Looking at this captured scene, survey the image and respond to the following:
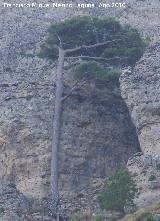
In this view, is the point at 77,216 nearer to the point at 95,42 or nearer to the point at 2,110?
the point at 2,110

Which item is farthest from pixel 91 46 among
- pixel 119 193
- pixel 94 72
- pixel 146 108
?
pixel 119 193

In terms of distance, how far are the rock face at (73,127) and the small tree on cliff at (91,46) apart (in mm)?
624

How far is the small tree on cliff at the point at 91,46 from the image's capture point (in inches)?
1665

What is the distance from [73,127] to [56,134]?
3.88ft

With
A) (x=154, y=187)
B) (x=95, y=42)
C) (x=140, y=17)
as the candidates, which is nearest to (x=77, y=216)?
(x=154, y=187)

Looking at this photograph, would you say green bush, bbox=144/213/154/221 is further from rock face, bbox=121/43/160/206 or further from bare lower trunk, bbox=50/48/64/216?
bare lower trunk, bbox=50/48/64/216

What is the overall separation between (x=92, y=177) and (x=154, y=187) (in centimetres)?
559

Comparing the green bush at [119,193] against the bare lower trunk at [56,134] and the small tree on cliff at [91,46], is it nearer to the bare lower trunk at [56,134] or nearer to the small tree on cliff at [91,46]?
the bare lower trunk at [56,134]

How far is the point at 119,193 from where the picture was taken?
113ft

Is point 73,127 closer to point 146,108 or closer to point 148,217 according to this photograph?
point 146,108

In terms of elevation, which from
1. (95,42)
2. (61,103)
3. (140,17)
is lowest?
(61,103)

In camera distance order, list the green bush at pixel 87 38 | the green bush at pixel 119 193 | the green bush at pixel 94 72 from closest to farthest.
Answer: the green bush at pixel 119 193
the green bush at pixel 94 72
the green bush at pixel 87 38

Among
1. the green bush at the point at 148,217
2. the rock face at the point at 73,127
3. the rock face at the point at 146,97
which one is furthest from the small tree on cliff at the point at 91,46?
the green bush at the point at 148,217

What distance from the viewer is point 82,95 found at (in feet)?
139
